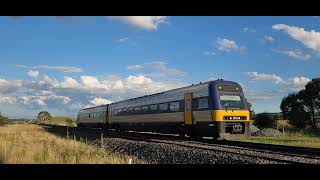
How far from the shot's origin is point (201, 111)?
71.3 feet

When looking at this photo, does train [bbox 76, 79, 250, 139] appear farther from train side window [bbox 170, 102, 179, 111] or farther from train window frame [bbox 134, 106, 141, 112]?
train window frame [bbox 134, 106, 141, 112]

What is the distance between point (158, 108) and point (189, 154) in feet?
43.9

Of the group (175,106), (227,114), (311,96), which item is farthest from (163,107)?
(311,96)

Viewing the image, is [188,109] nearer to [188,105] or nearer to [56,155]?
[188,105]

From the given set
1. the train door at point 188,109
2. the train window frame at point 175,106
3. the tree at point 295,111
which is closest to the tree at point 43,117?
the tree at point 295,111

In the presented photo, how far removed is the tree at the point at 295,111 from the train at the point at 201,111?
24.7 metres

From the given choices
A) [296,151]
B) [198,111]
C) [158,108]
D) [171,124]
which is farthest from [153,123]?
[296,151]

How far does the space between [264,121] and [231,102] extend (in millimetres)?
27851

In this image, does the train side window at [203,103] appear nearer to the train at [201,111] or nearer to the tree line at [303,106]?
the train at [201,111]

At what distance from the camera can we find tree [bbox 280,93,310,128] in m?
48.3

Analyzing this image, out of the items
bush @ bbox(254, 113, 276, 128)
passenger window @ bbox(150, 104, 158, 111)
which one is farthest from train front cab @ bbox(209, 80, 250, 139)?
bush @ bbox(254, 113, 276, 128)

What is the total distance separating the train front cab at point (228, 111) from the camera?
66.7 feet
